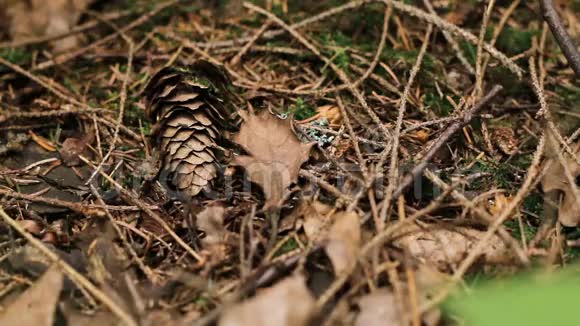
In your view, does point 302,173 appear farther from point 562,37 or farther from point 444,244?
point 562,37

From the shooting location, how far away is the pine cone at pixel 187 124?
5.79ft

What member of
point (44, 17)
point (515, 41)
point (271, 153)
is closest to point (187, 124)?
point (271, 153)

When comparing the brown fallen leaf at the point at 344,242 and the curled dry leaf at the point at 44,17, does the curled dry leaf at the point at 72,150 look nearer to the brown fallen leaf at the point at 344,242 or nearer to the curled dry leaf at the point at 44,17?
the curled dry leaf at the point at 44,17

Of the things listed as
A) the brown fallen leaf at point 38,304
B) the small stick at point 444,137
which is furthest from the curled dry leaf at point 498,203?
the brown fallen leaf at point 38,304

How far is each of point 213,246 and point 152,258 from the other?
8.1 inches

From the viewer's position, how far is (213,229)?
1.54 metres

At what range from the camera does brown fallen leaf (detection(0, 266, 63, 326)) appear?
1318 mm

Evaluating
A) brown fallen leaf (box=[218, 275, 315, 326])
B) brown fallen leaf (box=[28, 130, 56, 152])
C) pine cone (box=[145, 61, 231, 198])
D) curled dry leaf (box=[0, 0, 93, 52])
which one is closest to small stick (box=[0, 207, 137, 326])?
brown fallen leaf (box=[218, 275, 315, 326])

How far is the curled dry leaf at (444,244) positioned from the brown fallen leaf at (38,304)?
33.4 inches

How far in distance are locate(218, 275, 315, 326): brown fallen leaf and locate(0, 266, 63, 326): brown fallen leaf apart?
423 millimetres

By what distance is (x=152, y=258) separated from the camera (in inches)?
62.2

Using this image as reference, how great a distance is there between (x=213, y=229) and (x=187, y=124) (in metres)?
0.43

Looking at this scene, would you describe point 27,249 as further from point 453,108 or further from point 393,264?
point 453,108

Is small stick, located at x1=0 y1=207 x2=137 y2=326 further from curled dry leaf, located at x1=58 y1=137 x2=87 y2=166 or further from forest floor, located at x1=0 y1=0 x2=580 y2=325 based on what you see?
curled dry leaf, located at x1=58 y1=137 x2=87 y2=166
